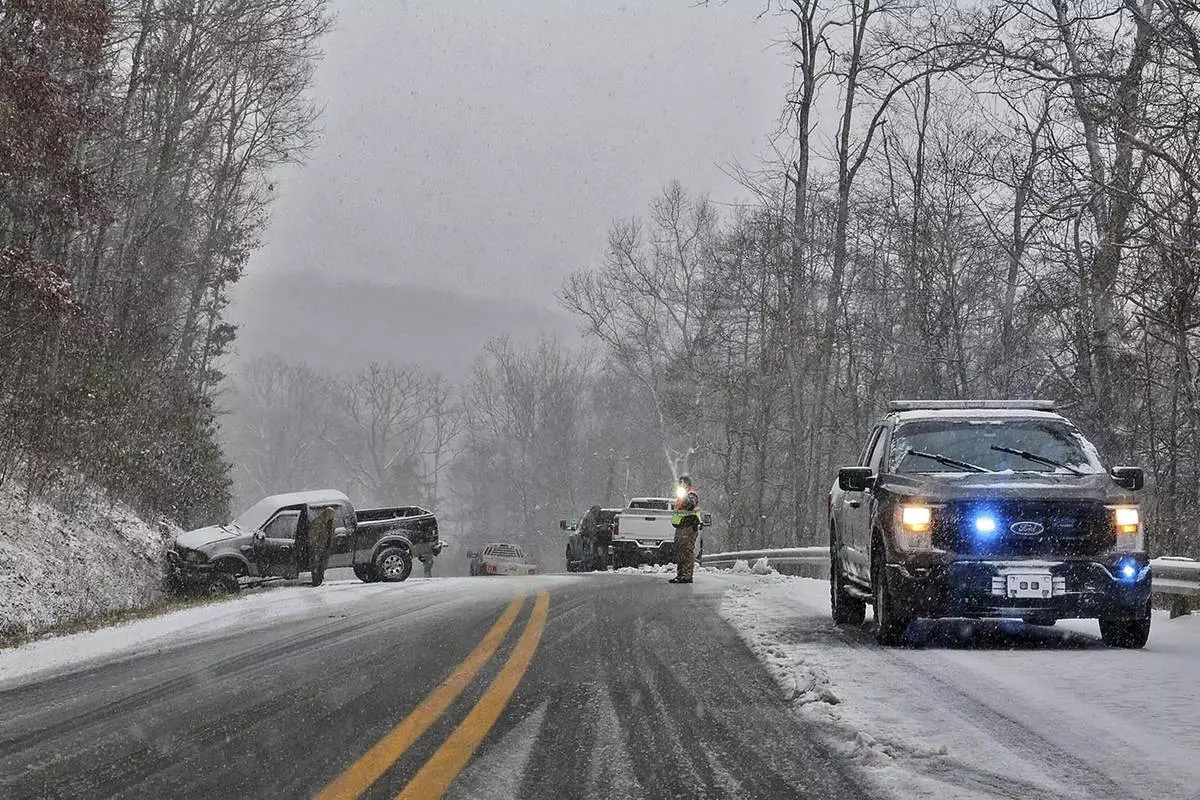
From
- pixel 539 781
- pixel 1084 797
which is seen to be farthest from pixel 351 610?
pixel 1084 797

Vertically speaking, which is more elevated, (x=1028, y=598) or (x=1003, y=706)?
(x=1028, y=598)

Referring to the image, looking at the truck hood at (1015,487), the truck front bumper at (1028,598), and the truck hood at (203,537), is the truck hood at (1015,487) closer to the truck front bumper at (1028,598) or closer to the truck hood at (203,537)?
the truck front bumper at (1028,598)

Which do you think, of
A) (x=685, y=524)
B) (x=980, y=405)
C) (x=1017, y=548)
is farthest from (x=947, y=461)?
(x=685, y=524)

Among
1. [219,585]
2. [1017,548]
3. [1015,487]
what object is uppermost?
[1015,487]

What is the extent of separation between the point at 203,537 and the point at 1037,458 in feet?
43.9

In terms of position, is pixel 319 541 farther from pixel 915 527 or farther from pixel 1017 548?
pixel 1017 548

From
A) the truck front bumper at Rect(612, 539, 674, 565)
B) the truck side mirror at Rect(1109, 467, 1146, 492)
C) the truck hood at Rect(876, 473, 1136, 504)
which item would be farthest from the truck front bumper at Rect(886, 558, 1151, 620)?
the truck front bumper at Rect(612, 539, 674, 565)

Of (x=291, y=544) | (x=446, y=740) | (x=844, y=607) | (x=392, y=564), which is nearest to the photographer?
(x=446, y=740)

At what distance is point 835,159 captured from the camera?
101ft

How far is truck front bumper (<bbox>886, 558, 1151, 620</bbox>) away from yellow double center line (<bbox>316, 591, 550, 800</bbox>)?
2.95 m

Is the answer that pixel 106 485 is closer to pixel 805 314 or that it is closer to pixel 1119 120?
pixel 1119 120

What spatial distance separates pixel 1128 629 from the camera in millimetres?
8531

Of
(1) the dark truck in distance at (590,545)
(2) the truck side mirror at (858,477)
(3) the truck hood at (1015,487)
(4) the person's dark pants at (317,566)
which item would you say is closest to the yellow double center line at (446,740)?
(2) the truck side mirror at (858,477)

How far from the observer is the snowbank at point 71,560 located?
1209 centimetres
